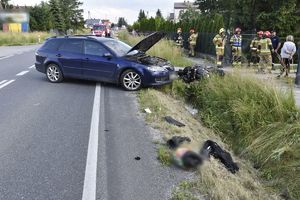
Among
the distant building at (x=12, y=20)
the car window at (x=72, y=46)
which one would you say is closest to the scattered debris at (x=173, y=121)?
the car window at (x=72, y=46)

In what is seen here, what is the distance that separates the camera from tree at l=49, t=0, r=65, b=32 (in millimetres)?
74875

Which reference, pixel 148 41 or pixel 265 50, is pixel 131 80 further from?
pixel 265 50

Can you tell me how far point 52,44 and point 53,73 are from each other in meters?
0.97

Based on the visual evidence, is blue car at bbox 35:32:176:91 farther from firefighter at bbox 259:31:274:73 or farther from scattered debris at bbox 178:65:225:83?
firefighter at bbox 259:31:274:73

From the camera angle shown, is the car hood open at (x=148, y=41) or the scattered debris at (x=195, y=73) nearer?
the scattered debris at (x=195, y=73)

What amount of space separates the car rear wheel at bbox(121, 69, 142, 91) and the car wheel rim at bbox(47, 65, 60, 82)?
250 centimetres

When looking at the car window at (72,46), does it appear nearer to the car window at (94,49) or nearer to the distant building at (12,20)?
the car window at (94,49)

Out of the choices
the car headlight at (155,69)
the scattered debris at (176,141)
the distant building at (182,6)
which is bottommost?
the scattered debris at (176,141)

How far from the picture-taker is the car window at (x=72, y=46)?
11866 millimetres

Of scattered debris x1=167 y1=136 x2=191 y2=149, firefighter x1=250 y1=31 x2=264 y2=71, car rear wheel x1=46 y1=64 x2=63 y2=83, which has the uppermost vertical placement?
firefighter x1=250 y1=31 x2=264 y2=71

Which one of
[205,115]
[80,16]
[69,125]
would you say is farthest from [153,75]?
[80,16]

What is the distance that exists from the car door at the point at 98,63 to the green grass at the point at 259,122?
2711 mm

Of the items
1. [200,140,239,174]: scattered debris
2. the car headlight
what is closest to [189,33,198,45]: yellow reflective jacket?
the car headlight

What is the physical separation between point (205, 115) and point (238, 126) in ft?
4.36
